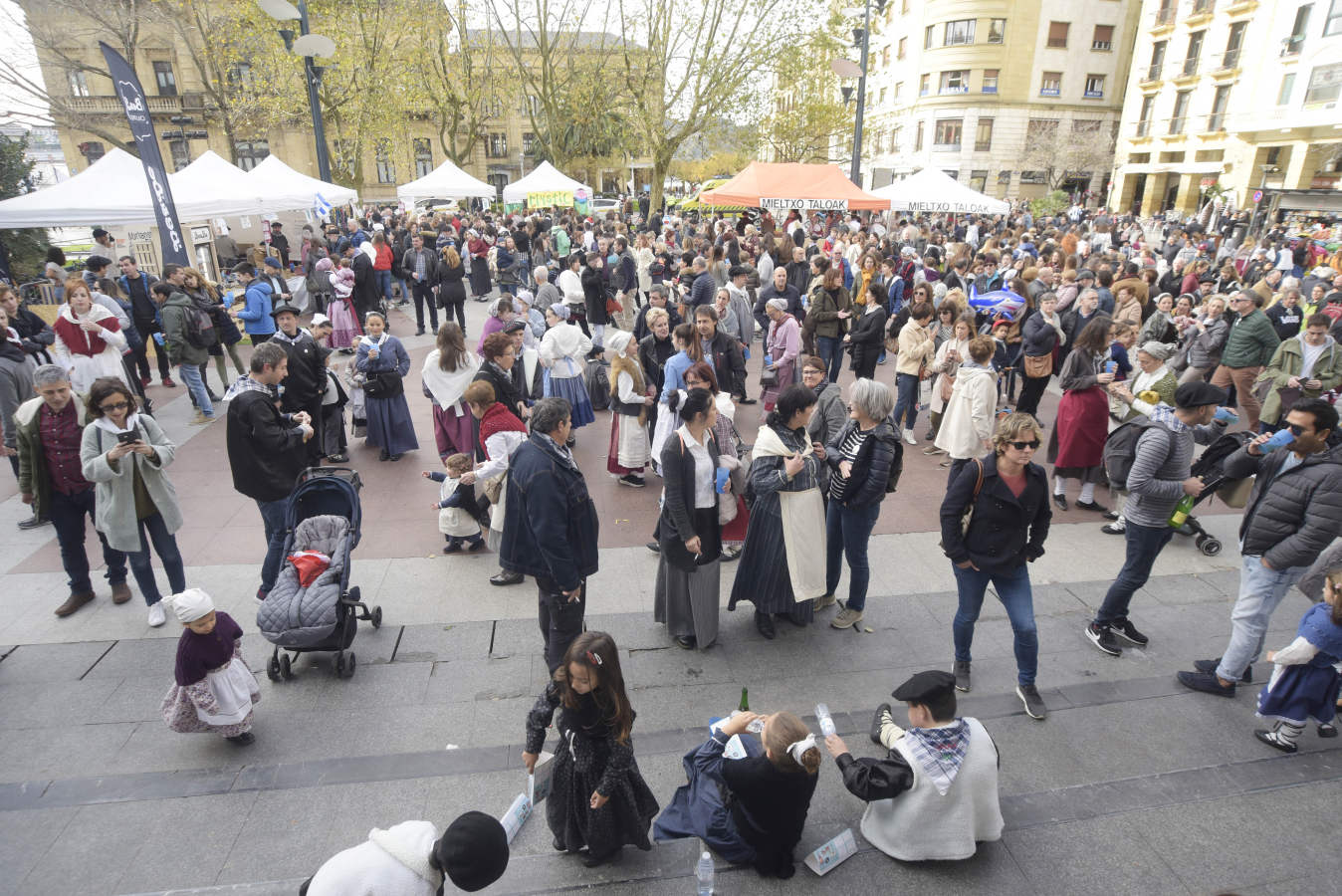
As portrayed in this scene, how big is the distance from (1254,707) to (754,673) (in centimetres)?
306

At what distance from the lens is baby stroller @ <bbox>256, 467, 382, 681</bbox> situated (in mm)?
4469

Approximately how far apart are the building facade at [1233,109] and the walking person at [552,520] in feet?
117

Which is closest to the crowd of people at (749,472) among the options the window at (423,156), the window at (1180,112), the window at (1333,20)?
the window at (1333,20)

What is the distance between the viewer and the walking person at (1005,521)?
157 inches

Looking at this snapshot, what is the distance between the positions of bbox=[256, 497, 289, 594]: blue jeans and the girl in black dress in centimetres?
290

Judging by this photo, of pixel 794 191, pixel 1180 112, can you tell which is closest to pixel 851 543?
pixel 794 191

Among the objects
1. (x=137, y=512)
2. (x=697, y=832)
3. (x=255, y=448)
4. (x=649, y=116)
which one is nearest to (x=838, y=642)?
(x=697, y=832)

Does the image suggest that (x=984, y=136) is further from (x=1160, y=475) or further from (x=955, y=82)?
(x=1160, y=475)

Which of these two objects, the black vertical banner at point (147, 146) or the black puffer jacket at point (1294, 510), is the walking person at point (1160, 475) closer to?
the black puffer jacket at point (1294, 510)

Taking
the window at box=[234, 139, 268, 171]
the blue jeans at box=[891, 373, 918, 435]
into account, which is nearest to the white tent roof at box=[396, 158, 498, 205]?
the blue jeans at box=[891, 373, 918, 435]

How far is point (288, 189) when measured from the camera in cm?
1641

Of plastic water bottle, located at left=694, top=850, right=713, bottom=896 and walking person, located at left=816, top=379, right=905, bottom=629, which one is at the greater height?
walking person, located at left=816, top=379, right=905, bottom=629

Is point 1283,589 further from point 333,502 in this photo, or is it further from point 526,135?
point 526,135

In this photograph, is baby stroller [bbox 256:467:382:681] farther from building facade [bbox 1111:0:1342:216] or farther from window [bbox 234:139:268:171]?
window [bbox 234:139:268:171]
